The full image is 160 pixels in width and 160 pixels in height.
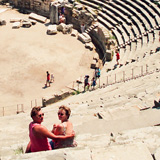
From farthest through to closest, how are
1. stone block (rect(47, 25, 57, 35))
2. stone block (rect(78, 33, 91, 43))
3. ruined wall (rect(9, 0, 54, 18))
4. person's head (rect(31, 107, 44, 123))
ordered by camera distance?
ruined wall (rect(9, 0, 54, 18)) < stone block (rect(47, 25, 57, 35)) < stone block (rect(78, 33, 91, 43)) < person's head (rect(31, 107, 44, 123))

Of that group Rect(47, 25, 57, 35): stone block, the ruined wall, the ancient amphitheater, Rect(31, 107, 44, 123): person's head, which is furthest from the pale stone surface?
the ruined wall

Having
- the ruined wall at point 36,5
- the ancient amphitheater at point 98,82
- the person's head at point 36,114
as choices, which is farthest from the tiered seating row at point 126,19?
the person's head at point 36,114

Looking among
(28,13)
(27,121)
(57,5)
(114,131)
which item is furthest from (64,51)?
(114,131)

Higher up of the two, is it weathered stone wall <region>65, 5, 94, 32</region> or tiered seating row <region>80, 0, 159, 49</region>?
tiered seating row <region>80, 0, 159, 49</region>

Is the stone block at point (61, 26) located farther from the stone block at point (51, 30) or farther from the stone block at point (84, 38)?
the stone block at point (84, 38)

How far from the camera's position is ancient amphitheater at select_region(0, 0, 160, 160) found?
8.57 meters

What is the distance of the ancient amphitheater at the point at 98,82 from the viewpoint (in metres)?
8.57

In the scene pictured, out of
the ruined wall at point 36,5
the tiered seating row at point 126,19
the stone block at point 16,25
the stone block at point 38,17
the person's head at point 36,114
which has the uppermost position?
the person's head at point 36,114

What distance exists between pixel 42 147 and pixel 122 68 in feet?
42.9

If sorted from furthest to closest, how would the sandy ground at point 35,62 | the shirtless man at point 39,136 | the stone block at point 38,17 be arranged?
the stone block at point 38,17 < the sandy ground at point 35,62 < the shirtless man at point 39,136

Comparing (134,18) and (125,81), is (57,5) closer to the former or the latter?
(134,18)

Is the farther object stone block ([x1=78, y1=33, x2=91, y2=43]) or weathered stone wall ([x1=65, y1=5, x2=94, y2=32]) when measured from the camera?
weathered stone wall ([x1=65, y1=5, x2=94, y2=32])

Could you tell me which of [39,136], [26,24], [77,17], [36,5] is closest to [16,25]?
[26,24]

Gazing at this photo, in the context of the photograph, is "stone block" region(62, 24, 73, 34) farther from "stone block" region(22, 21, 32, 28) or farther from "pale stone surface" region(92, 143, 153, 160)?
"pale stone surface" region(92, 143, 153, 160)
